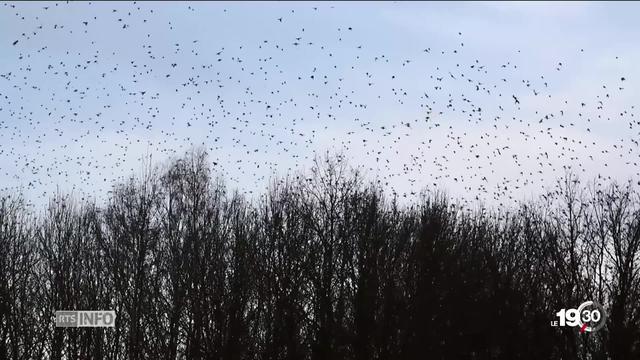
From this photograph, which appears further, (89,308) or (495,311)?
(89,308)

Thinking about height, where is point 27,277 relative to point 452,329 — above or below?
above

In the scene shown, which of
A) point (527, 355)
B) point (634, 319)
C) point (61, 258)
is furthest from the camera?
point (61, 258)

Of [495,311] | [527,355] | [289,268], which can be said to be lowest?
[527,355]

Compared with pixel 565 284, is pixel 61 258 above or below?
above

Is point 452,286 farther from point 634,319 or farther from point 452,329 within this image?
point 634,319

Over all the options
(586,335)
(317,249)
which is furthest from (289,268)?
(586,335)

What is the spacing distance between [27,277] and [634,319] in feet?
99.5

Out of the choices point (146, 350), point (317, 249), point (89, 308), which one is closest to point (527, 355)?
point (317, 249)

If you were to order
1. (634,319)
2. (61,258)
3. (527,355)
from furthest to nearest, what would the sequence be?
(61,258), (527,355), (634,319)

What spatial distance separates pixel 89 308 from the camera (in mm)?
36062

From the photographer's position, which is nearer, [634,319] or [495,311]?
[634,319]

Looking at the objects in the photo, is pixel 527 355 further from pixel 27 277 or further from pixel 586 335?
pixel 27 277

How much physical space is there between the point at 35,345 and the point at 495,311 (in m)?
23.3

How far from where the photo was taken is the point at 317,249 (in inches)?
1257
